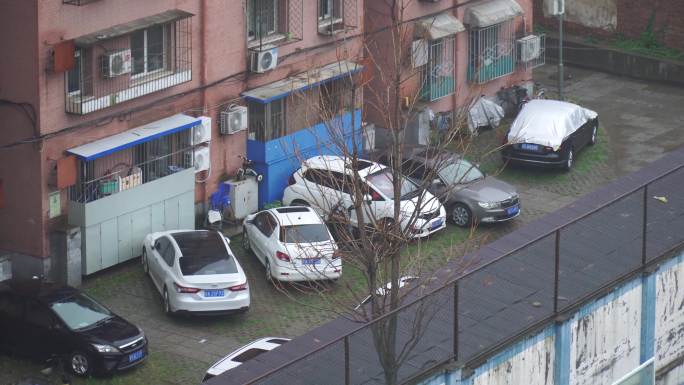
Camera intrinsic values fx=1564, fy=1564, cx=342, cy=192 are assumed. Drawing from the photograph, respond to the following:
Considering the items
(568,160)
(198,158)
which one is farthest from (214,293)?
(568,160)

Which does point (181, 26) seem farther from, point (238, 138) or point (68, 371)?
point (68, 371)

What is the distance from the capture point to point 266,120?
118ft

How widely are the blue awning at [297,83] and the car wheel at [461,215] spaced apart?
3959mm

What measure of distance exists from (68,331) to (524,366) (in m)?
8.95

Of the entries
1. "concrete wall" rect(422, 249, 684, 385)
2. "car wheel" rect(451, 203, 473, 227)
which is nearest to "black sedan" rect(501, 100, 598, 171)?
"car wheel" rect(451, 203, 473, 227)

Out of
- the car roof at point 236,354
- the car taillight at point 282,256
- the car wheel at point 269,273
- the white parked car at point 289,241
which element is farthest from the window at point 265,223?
the car roof at point 236,354

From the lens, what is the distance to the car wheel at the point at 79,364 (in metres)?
27.8

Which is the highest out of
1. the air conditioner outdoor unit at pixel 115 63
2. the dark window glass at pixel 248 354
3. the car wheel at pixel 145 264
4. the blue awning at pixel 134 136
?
the air conditioner outdoor unit at pixel 115 63

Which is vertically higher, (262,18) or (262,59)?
(262,18)

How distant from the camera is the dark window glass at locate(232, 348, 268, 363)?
2627 cm

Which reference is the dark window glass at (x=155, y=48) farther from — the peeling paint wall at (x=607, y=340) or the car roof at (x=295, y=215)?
the peeling paint wall at (x=607, y=340)

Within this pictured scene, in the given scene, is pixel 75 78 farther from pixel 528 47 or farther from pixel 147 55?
pixel 528 47

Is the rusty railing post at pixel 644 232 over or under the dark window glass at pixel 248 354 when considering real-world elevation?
over

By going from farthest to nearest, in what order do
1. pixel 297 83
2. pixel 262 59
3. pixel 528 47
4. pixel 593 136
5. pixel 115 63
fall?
pixel 528 47
pixel 593 136
pixel 297 83
pixel 262 59
pixel 115 63
